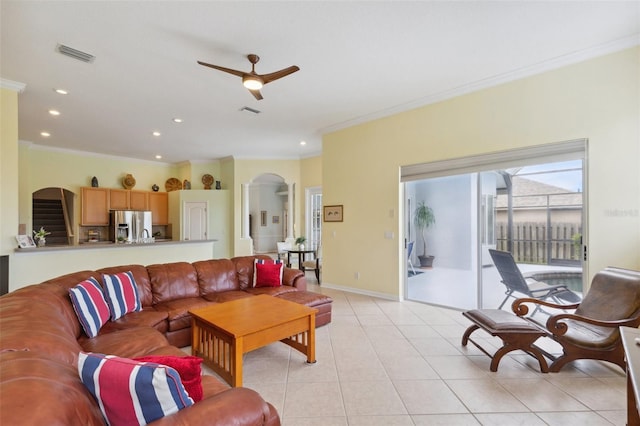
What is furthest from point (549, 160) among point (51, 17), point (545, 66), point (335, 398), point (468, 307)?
point (51, 17)

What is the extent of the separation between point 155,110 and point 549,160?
5488 mm

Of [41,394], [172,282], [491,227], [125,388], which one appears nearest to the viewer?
[41,394]

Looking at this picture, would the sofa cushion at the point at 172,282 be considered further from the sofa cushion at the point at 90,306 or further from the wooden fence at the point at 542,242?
the wooden fence at the point at 542,242

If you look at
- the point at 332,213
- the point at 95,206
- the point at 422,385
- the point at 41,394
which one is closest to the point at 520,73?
the point at 332,213

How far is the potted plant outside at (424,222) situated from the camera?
4516mm

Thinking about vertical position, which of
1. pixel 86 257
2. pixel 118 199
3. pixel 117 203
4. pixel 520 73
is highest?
pixel 520 73

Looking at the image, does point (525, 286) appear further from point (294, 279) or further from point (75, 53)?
point (75, 53)

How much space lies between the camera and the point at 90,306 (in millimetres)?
2330

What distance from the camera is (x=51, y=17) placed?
8.04 feet

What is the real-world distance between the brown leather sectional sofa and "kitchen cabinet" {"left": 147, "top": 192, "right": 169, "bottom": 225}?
5234mm

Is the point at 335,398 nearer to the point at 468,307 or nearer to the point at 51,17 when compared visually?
the point at 468,307

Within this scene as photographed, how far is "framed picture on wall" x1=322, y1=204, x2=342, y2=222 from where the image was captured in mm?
5391

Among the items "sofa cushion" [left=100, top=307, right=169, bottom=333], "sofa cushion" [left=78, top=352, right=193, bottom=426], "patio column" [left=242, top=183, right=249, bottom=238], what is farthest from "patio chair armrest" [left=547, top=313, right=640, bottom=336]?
"patio column" [left=242, top=183, right=249, bottom=238]

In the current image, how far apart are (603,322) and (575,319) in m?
0.19
